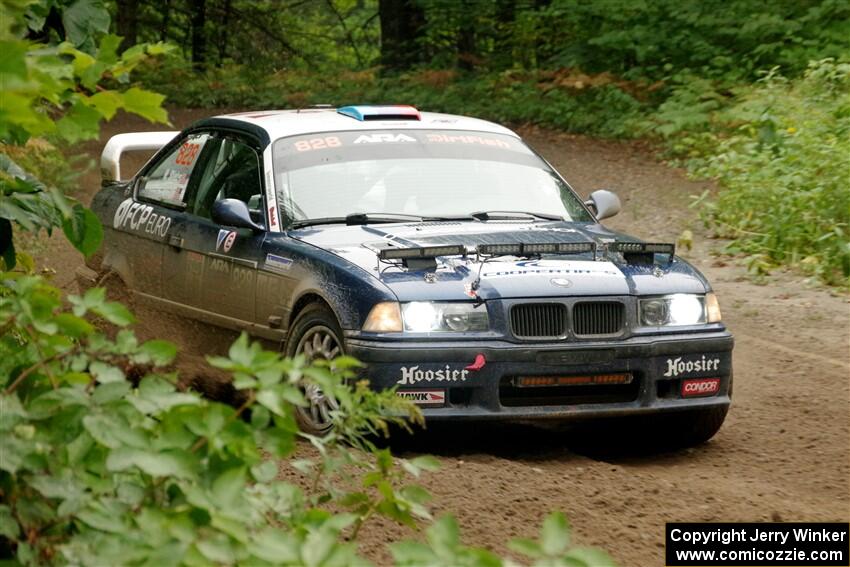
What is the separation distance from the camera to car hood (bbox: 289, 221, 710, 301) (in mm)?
6871

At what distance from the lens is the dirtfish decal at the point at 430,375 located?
22.0 ft

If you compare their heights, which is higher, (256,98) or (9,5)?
(9,5)

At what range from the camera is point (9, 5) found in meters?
3.56

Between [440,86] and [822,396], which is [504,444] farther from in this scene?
[440,86]

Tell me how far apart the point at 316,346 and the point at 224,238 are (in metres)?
1.39

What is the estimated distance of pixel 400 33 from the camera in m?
29.2

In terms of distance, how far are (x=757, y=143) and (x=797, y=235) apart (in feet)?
9.88

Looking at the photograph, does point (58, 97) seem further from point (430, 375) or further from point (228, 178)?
point (228, 178)

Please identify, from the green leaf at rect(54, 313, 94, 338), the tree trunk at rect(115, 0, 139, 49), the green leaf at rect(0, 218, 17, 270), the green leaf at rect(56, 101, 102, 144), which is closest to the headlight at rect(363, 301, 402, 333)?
the green leaf at rect(0, 218, 17, 270)

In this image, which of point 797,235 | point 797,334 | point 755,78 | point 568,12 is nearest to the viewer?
point 797,334

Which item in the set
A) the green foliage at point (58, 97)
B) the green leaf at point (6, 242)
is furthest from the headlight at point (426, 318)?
the green leaf at point (6, 242)

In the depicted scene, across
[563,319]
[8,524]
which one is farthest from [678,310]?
[8,524]

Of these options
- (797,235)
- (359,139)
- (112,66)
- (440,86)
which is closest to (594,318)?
(359,139)

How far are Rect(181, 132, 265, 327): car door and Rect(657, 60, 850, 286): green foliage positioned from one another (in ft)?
18.2
